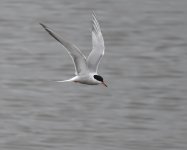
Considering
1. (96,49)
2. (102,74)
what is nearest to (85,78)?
(96,49)

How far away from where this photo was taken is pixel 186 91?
1498cm

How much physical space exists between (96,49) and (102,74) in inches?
181

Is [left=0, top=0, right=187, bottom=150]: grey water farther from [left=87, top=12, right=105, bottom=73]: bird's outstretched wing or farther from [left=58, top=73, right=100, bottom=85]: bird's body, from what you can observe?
[left=58, top=73, right=100, bottom=85]: bird's body

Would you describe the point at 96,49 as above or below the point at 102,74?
above

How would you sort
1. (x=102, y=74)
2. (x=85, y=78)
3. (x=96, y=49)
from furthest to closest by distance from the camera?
(x=102, y=74) < (x=96, y=49) < (x=85, y=78)

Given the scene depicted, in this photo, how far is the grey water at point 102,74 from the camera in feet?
44.7

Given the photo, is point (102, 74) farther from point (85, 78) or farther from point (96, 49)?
point (85, 78)

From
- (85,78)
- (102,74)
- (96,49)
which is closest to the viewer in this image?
(85,78)

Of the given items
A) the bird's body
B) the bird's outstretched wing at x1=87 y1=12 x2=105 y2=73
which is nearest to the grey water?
the bird's outstretched wing at x1=87 y1=12 x2=105 y2=73

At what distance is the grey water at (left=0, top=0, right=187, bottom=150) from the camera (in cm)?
1361

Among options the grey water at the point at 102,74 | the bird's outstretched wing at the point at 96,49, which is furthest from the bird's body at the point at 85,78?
the grey water at the point at 102,74

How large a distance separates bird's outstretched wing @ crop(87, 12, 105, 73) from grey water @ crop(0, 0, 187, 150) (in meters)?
2.55

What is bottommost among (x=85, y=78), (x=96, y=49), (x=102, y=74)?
(x=102, y=74)

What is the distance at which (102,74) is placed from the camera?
15.4 m
